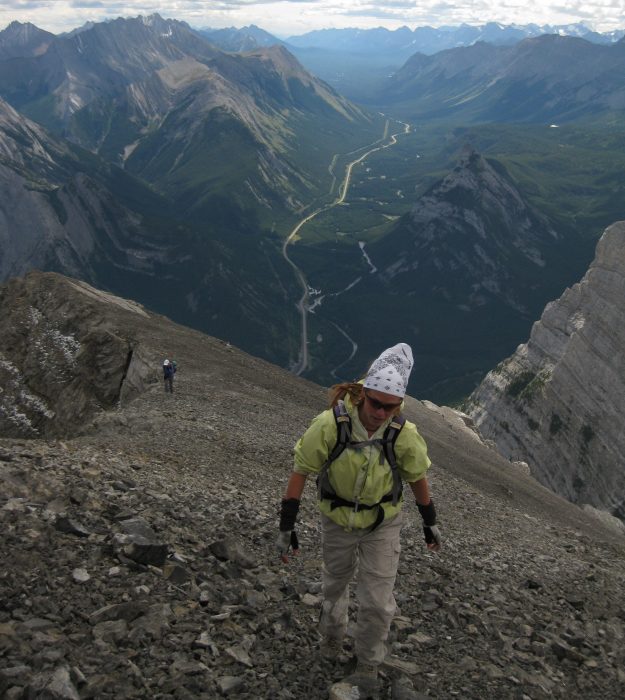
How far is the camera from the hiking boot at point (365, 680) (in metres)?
10.8

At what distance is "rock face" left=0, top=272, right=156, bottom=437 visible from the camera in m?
40.1

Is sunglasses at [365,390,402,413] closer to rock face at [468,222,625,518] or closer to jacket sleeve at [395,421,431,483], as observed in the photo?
jacket sleeve at [395,421,431,483]

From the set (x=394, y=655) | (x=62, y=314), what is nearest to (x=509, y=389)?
(x=62, y=314)

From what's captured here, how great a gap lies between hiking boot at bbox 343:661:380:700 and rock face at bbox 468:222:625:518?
263 feet

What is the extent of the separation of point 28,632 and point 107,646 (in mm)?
1204

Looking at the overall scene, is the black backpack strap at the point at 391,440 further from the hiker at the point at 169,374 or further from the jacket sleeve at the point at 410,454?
the hiker at the point at 169,374

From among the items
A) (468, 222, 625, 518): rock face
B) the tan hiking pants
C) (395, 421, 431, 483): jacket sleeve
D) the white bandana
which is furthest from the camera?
(468, 222, 625, 518): rock face

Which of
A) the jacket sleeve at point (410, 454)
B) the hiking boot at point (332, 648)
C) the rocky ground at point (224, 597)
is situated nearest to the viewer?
the rocky ground at point (224, 597)

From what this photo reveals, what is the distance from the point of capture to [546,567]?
2038cm

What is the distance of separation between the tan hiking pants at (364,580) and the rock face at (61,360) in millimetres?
27923

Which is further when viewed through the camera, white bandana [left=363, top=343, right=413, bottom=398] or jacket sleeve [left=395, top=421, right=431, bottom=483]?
jacket sleeve [left=395, top=421, right=431, bottom=483]

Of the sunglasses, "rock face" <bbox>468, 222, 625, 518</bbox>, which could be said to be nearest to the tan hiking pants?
the sunglasses

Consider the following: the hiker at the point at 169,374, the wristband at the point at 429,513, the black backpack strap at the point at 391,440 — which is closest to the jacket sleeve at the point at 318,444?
the black backpack strap at the point at 391,440

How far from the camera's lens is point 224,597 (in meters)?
12.9
